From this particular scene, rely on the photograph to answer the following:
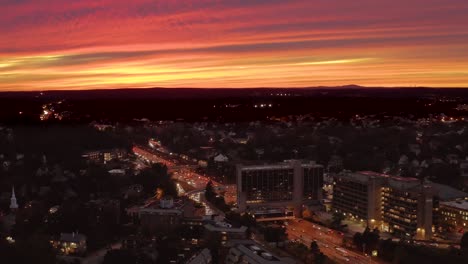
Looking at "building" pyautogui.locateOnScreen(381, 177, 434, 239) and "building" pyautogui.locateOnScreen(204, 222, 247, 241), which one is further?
"building" pyautogui.locateOnScreen(381, 177, 434, 239)

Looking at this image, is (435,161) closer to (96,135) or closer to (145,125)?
(96,135)

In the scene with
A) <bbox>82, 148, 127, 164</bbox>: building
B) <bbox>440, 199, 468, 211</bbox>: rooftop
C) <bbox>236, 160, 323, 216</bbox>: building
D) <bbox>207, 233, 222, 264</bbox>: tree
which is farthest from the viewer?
<bbox>82, 148, 127, 164</bbox>: building

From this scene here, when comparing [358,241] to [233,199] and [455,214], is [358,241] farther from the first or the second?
[233,199]

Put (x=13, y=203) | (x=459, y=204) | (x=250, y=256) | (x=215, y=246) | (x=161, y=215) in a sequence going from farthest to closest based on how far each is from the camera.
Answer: (x=13, y=203) → (x=459, y=204) → (x=161, y=215) → (x=215, y=246) → (x=250, y=256)

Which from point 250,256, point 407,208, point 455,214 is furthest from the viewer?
point 455,214

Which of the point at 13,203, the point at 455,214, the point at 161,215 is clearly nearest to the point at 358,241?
the point at 455,214

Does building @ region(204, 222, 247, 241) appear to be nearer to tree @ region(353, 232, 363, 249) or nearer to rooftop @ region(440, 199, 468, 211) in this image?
tree @ region(353, 232, 363, 249)

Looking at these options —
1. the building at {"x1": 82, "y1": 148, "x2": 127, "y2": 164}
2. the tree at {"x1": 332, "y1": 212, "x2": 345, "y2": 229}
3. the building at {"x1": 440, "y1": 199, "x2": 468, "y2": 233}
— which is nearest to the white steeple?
the building at {"x1": 82, "y1": 148, "x2": 127, "y2": 164}
